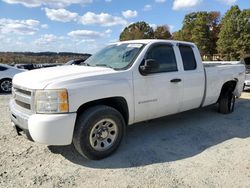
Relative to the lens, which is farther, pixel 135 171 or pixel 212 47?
pixel 212 47

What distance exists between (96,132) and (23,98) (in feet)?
3.98

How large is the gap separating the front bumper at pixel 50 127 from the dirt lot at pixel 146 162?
0.46 m

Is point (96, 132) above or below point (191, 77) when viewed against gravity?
below

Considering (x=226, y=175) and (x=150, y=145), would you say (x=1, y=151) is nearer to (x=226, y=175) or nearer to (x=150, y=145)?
(x=150, y=145)

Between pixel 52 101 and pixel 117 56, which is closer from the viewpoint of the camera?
pixel 52 101

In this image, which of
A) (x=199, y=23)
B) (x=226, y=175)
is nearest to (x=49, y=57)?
(x=199, y=23)

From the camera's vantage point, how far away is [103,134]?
4.46 meters

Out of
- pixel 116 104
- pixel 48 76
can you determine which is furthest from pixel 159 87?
pixel 48 76

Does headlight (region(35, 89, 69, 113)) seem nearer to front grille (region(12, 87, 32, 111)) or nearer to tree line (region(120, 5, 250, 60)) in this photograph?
front grille (region(12, 87, 32, 111))

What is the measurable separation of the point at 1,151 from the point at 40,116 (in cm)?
134

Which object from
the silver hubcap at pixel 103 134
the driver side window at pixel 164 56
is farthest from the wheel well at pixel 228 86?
the silver hubcap at pixel 103 134

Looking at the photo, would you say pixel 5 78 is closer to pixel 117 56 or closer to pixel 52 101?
pixel 117 56

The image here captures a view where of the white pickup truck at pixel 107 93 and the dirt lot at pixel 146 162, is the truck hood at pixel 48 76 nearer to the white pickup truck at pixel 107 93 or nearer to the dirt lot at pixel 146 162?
the white pickup truck at pixel 107 93

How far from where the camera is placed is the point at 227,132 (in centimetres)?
589
